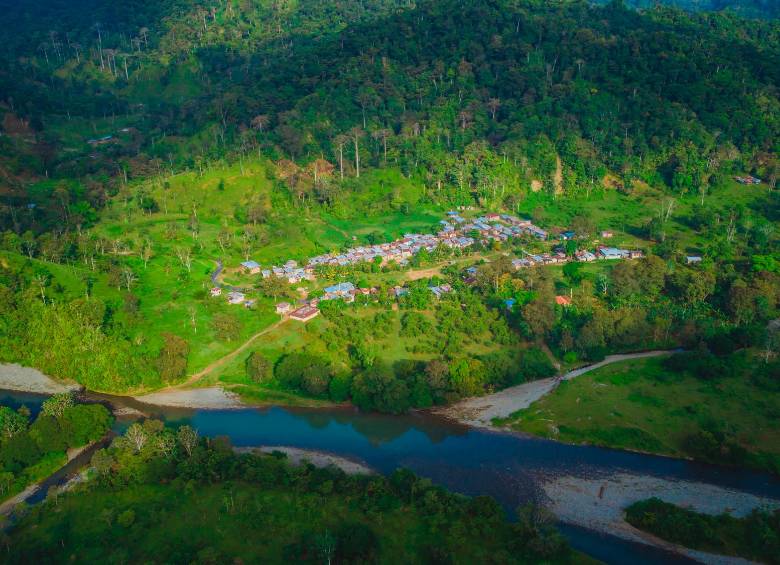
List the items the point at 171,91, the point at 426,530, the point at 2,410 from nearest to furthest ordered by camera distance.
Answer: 1. the point at 426,530
2. the point at 2,410
3. the point at 171,91

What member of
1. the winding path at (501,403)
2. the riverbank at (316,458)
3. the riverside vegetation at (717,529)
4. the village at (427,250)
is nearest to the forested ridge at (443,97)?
the village at (427,250)

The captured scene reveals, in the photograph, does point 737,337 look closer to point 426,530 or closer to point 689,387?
point 689,387

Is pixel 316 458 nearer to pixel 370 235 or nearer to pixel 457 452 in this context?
pixel 457 452

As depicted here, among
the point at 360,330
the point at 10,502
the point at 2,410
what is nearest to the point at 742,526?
the point at 360,330

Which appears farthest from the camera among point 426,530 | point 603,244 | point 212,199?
point 212,199

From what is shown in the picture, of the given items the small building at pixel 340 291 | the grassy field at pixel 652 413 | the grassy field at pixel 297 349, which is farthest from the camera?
the small building at pixel 340 291

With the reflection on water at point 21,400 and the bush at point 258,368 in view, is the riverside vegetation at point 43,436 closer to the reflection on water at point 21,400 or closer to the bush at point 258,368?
the reflection on water at point 21,400

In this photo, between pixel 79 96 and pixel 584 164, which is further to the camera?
pixel 79 96

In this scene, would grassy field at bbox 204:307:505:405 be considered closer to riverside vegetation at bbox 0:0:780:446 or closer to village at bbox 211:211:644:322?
riverside vegetation at bbox 0:0:780:446
